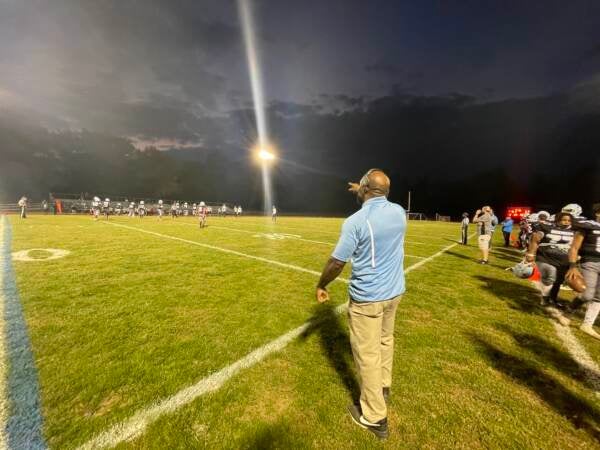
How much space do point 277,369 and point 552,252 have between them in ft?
20.5

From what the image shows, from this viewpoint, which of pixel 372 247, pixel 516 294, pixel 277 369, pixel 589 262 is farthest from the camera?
pixel 516 294

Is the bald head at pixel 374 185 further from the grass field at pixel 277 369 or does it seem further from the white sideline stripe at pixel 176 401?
the white sideline stripe at pixel 176 401

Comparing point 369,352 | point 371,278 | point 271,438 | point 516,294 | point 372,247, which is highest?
point 372,247

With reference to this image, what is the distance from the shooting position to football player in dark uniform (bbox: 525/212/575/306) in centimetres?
554

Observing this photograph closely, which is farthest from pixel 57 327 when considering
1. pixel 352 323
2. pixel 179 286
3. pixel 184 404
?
pixel 352 323

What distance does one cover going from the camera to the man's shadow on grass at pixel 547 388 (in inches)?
103

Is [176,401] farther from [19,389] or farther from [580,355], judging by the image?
[580,355]

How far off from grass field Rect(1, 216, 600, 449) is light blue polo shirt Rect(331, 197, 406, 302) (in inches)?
50.4

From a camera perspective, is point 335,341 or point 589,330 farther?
point 589,330

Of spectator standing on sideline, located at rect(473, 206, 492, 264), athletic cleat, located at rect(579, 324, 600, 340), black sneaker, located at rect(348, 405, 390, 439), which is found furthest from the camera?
spectator standing on sideline, located at rect(473, 206, 492, 264)

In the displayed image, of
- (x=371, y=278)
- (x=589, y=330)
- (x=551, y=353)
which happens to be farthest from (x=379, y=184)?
(x=589, y=330)

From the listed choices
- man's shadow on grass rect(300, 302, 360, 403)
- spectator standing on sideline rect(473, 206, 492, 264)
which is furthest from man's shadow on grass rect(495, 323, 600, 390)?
spectator standing on sideline rect(473, 206, 492, 264)

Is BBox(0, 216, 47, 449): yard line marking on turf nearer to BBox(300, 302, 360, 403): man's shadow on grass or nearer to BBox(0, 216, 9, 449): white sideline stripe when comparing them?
BBox(0, 216, 9, 449): white sideline stripe

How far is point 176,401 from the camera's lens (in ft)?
8.73
